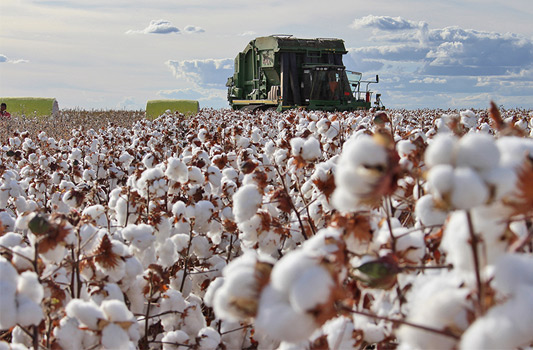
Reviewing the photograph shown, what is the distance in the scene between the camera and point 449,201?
3.21 feet

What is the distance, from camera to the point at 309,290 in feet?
3.44

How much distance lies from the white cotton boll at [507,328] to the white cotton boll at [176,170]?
9.97 feet

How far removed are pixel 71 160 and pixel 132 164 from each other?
137cm

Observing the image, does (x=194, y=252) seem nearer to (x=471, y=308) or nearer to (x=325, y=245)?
(x=325, y=245)

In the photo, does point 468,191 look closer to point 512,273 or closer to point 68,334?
point 512,273

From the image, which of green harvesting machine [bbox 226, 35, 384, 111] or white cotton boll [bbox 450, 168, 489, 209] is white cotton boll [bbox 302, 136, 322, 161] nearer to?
white cotton boll [bbox 450, 168, 489, 209]

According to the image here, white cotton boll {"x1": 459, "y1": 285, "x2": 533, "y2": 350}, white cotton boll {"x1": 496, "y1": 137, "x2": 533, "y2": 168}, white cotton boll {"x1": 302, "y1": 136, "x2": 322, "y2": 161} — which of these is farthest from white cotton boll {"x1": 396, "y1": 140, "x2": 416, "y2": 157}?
white cotton boll {"x1": 459, "y1": 285, "x2": 533, "y2": 350}

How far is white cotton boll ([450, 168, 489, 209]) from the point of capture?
943mm

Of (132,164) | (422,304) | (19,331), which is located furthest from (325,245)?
(132,164)

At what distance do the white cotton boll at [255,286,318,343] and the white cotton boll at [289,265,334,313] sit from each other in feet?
0.06

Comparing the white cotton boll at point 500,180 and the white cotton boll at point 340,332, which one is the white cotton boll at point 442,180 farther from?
the white cotton boll at point 340,332

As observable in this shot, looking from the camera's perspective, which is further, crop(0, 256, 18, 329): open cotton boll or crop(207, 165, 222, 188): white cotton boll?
crop(207, 165, 222, 188): white cotton boll

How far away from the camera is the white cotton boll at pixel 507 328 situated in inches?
35.2

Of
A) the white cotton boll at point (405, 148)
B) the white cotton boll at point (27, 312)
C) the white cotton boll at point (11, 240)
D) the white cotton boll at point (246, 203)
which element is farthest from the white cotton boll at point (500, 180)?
the white cotton boll at point (11, 240)
